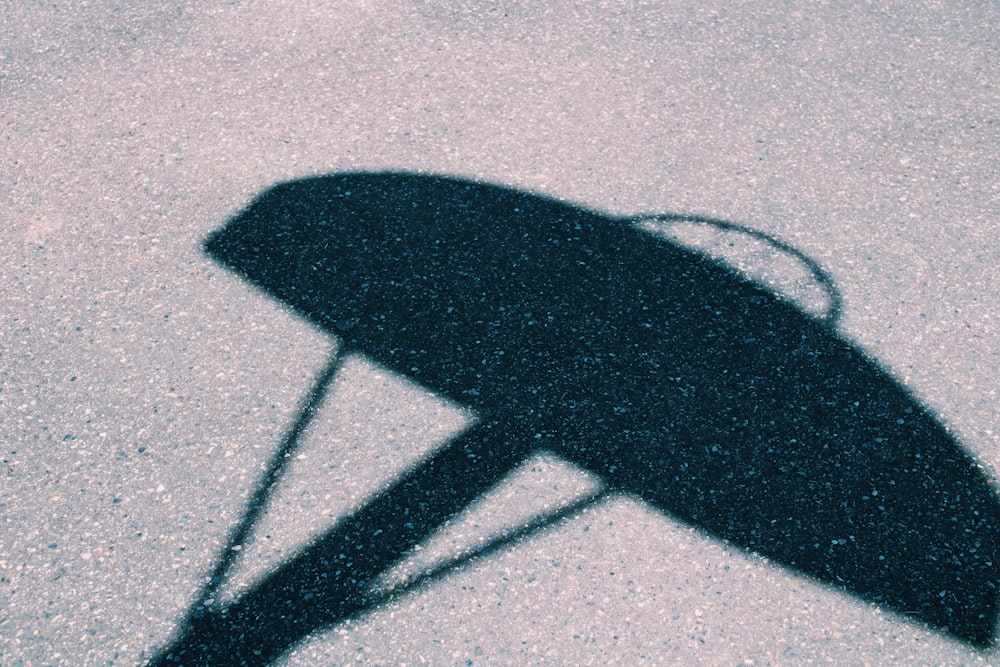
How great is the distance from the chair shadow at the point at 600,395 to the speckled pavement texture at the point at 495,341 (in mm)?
13

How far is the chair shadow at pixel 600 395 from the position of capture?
2.56 meters

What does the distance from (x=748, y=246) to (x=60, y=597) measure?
8.77ft

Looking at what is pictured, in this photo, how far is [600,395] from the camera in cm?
305

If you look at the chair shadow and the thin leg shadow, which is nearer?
the thin leg shadow

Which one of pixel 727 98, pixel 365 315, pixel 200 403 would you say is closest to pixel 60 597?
pixel 200 403

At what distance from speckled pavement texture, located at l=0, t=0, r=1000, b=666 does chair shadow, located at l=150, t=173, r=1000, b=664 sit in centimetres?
1

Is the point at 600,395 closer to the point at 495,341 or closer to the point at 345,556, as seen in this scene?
the point at 495,341

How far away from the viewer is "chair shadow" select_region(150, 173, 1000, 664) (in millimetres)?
2559

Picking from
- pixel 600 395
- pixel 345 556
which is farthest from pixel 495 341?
pixel 345 556

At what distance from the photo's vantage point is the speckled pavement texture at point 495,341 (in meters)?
2.50

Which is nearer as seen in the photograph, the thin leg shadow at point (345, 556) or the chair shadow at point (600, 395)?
the thin leg shadow at point (345, 556)

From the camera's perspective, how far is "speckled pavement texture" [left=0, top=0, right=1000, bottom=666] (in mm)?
2500

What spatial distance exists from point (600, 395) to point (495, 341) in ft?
1.43

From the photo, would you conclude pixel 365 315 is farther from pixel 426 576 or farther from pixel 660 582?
pixel 660 582
